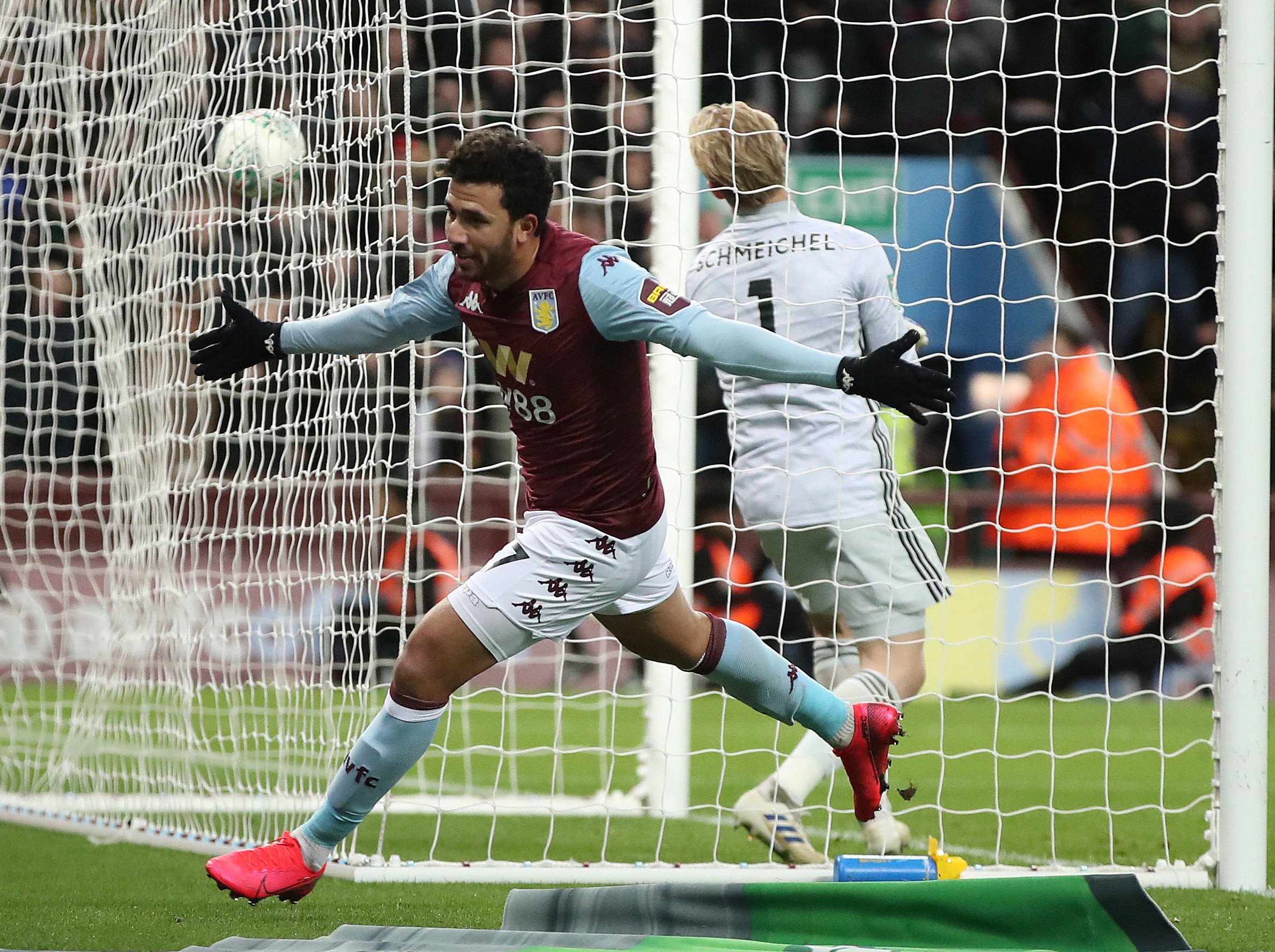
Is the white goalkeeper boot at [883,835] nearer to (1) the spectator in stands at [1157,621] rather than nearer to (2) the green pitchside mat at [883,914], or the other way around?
(2) the green pitchside mat at [883,914]

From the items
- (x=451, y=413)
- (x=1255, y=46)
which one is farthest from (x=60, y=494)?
(x=1255, y=46)

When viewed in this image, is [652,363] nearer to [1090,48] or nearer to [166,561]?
[166,561]

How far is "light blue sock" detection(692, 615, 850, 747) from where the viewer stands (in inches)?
153

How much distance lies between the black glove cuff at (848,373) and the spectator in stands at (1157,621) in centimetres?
781

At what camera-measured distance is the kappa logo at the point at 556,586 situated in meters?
3.55

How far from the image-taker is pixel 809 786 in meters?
4.70

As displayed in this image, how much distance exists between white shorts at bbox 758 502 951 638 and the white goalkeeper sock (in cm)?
20

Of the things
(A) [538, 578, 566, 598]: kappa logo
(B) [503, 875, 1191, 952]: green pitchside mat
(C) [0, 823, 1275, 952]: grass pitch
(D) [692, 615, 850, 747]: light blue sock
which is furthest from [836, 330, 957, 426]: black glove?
(C) [0, 823, 1275, 952]: grass pitch

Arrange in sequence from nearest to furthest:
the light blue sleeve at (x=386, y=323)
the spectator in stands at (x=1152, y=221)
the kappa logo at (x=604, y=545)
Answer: the kappa logo at (x=604, y=545) < the light blue sleeve at (x=386, y=323) < the spectator in stands at (x=1152, y=221)

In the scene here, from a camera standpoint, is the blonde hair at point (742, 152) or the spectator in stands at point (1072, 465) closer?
the blonde hair at point (742, 152)

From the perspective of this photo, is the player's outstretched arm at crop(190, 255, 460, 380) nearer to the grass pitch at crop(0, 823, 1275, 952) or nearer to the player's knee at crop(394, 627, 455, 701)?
the player's knee at crop(394, 627, 455, 701)

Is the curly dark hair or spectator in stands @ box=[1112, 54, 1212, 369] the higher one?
spectator in stands @ box=[1112, 54, 1212, 369]

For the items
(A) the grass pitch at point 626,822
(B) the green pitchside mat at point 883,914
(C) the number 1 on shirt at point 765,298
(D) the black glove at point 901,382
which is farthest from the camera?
(C) the number 1 on shirt at point 765,298

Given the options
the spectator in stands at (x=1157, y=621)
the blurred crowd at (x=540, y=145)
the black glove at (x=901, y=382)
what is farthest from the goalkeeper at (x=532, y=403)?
the spectator in stands at (x=1157, y=621)
